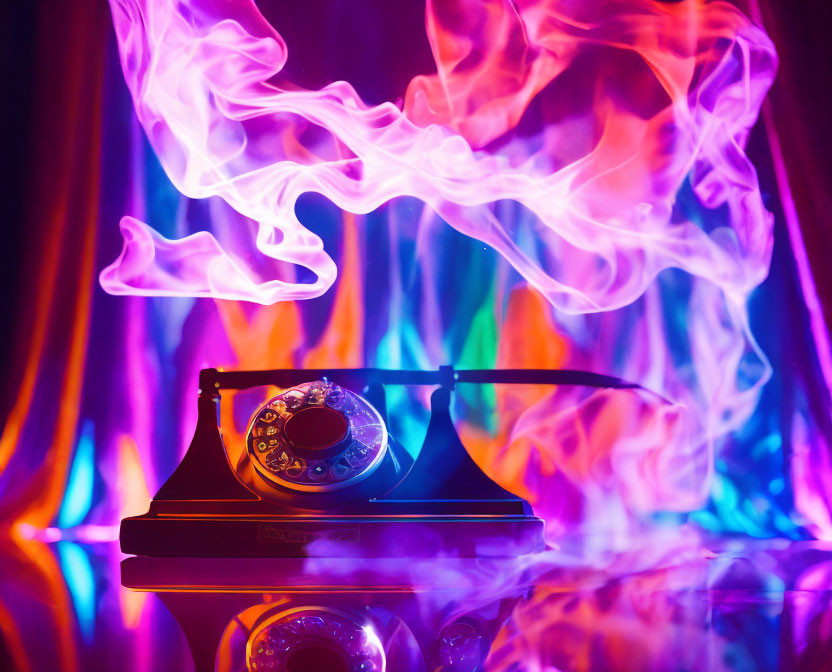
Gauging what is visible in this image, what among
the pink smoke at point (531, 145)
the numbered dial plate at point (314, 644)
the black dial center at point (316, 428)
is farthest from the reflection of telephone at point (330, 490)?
the pink smoke at point (531, 145)

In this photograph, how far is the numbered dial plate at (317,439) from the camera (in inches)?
37.2

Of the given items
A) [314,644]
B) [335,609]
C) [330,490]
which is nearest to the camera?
[314,644]

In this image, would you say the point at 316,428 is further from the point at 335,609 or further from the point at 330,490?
the point at 335,609

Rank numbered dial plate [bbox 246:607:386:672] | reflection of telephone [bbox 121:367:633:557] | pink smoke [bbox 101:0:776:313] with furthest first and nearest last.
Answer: pink smoke [bbox 101:0:776:313] < reflection of telephone [bbox 121:367:633:557] < numbered dial plate [bbox 246:607:386:672]

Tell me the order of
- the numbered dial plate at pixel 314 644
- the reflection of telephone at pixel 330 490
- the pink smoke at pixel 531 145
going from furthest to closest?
1. the pink smoke at pixel 531 145
2. the reflection of telephone at pixel 330 490
3. the numbered dial plate at pixel 314 644

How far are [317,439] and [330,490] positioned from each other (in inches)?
2.9

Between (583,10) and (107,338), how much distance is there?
3.65ft

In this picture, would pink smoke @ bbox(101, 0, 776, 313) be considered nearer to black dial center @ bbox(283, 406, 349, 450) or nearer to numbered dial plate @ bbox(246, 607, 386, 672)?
black dial center @ bbox(283, 406, 349, 450)

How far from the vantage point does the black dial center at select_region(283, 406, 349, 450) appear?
956 mm

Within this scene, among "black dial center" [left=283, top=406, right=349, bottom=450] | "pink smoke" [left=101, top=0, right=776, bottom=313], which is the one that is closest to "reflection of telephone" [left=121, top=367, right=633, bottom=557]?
"black dial center" [left=283, top=406, right=349, bottom=450]

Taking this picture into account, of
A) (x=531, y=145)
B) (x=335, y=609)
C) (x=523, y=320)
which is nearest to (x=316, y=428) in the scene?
(x=335, y=609)

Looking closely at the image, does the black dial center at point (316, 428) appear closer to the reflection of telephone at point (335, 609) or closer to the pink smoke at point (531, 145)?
the reflection of telephone at point (335, 609)

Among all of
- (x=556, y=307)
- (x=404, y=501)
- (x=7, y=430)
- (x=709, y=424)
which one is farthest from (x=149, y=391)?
(x=709, y=424)

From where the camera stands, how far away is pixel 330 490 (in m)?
0.93
